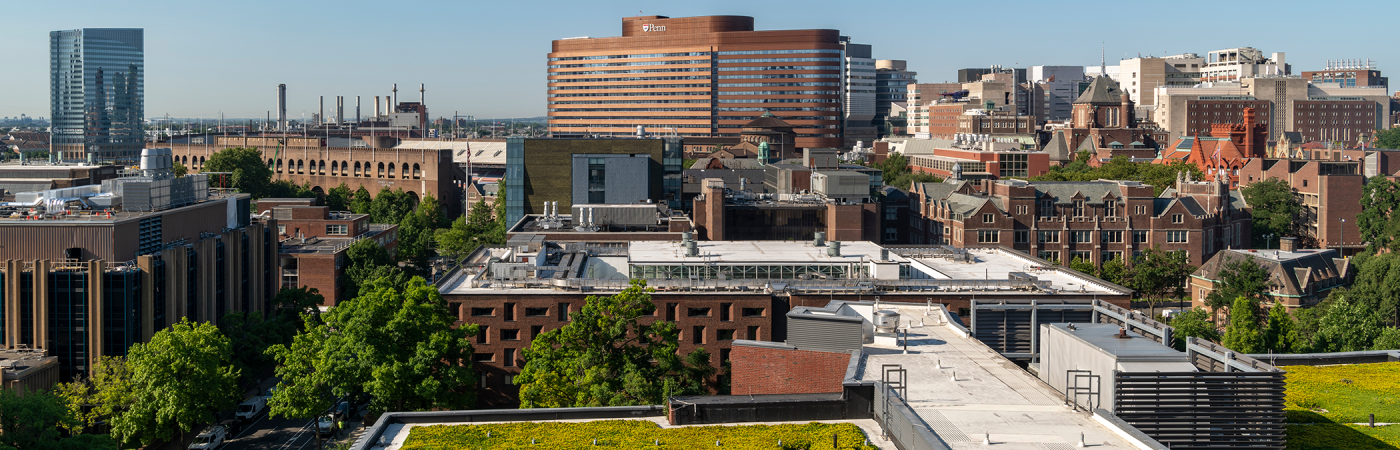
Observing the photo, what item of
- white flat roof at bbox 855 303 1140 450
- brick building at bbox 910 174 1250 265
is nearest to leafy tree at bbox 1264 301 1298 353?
white flat roof at bbox 855 303 1140 450

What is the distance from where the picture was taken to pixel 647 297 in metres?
57.7

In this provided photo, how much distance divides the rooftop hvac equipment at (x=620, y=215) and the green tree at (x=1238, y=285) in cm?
4535

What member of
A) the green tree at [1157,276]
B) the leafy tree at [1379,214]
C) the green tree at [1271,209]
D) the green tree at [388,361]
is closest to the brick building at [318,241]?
the green tree at [388,361]

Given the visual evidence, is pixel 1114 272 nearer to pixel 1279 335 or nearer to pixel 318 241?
pixel 1279 335

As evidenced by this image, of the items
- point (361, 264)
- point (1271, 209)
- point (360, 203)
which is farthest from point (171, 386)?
point (1271, 209)

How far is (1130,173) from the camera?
7101 inches

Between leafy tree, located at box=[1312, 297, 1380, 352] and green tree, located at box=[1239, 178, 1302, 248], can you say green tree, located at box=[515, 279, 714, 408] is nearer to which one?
leafy tree, located at box=[1312, 297, 1380, 352]

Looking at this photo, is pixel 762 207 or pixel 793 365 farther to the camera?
pixel 762 207

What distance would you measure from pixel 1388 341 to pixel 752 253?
38.8 m

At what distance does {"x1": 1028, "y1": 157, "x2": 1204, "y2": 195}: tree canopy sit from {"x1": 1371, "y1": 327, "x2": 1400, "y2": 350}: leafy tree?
9149 centimetres

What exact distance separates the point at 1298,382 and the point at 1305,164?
133508mm

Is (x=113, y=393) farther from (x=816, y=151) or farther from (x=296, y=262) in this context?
(x=816, y=151)

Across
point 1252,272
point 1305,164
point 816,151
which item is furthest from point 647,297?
point 1305,164

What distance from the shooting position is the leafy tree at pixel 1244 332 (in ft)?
255
